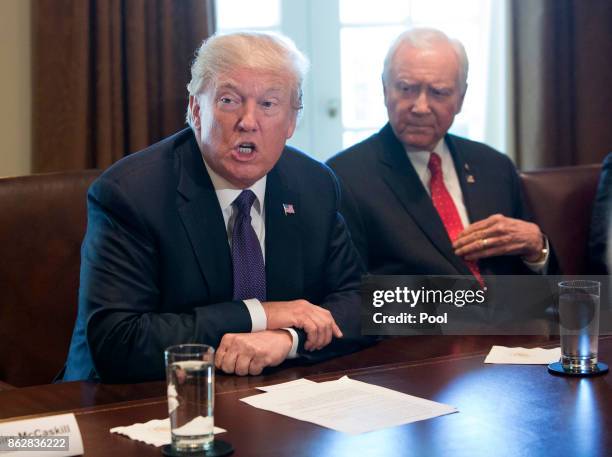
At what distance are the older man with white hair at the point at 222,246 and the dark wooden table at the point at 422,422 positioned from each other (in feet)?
0.35

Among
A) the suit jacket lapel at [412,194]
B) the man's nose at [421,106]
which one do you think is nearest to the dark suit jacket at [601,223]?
the suit jacket lapel at [412,194]

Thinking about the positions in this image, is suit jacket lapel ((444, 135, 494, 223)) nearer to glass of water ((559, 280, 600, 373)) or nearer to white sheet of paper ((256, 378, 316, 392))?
glass of water ((559, 280, 600, 373))

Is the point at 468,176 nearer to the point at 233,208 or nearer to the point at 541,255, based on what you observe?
the point at 541,255

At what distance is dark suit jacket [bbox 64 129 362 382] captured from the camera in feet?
6.92

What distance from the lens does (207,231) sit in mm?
2297

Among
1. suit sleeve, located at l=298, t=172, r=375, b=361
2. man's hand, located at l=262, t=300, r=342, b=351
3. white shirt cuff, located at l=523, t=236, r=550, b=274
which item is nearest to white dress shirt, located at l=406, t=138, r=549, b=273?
white shirt cuff, located at l=523, t=236, r=550, b=274

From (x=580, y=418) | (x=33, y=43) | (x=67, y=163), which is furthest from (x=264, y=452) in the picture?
(x=33, y=43)

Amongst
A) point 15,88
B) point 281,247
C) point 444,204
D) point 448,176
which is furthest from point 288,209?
point 15,88

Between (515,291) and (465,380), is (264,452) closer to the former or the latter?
(465,380)

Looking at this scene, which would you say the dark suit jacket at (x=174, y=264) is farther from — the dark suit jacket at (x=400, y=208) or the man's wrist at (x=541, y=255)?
the man's wrist at (x=541, y=255)

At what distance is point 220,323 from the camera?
214 centimetres

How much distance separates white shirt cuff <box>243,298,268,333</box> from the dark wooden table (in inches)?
5.7

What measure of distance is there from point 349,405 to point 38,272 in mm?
1215

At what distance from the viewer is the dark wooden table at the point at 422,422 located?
1.48 m
